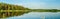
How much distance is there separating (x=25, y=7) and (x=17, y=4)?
0.41ft

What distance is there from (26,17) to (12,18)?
205 mm

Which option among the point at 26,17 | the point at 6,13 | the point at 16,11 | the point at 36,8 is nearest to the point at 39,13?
the point at 36,8

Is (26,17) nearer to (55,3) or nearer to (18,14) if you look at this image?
(18,14)

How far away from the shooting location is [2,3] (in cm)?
184

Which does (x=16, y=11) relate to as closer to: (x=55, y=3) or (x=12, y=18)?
(x=12, y=18)

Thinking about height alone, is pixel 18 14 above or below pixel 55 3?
below

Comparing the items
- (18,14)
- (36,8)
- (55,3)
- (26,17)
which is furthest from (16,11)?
(55,3)

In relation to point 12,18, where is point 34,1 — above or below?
above

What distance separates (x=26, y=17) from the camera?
74.5 inches

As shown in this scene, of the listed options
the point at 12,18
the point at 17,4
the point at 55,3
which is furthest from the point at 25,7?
A: the point at 55,3

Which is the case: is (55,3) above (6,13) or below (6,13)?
above

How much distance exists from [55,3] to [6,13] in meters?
0.73

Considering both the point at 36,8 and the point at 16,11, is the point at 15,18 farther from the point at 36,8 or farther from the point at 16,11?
the point at 36,8

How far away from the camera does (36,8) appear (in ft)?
6.24
